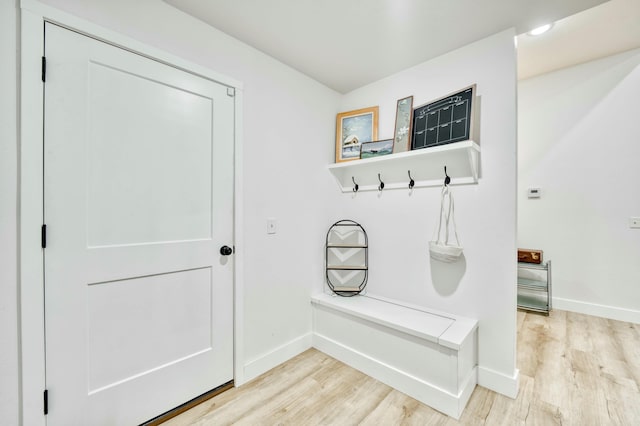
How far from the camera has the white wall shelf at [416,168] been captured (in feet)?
6.15

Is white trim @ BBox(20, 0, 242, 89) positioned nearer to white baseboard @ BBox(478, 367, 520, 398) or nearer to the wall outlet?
the wall outlet

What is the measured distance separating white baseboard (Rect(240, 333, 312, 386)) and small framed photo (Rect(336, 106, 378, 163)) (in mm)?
1623

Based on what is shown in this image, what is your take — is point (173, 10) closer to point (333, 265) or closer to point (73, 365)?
point (73, 365)

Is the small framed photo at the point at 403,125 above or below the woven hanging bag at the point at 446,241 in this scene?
above

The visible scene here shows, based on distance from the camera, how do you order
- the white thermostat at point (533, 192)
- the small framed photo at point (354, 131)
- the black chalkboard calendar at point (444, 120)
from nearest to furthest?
1. the black chalkboard calendar at point (444, 120)
2. the small framed photo at point (354, 131)
3. the white thermostat at point (533, 192)

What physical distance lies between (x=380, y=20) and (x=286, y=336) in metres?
2.33

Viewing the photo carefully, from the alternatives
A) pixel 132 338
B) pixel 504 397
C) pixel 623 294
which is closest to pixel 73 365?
pixel 132 338

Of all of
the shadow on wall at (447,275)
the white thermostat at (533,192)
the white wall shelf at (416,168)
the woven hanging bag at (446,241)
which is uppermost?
the white wall shelf at (416,168)

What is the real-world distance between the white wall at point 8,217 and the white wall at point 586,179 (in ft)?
14.1

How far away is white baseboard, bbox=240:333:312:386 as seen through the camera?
6.42ft

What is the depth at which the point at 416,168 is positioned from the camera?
2205 mm

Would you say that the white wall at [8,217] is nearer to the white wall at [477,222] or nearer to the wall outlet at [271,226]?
the wall outlet at [271,226]

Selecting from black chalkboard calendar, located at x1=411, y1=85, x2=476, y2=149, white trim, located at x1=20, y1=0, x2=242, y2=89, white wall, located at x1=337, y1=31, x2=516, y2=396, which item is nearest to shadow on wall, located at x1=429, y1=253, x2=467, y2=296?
white wall, located at x1=337, y1=31, x2=516, y2=396

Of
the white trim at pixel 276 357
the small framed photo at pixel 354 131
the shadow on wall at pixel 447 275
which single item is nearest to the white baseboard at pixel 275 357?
the white trim at pixel 276 357
